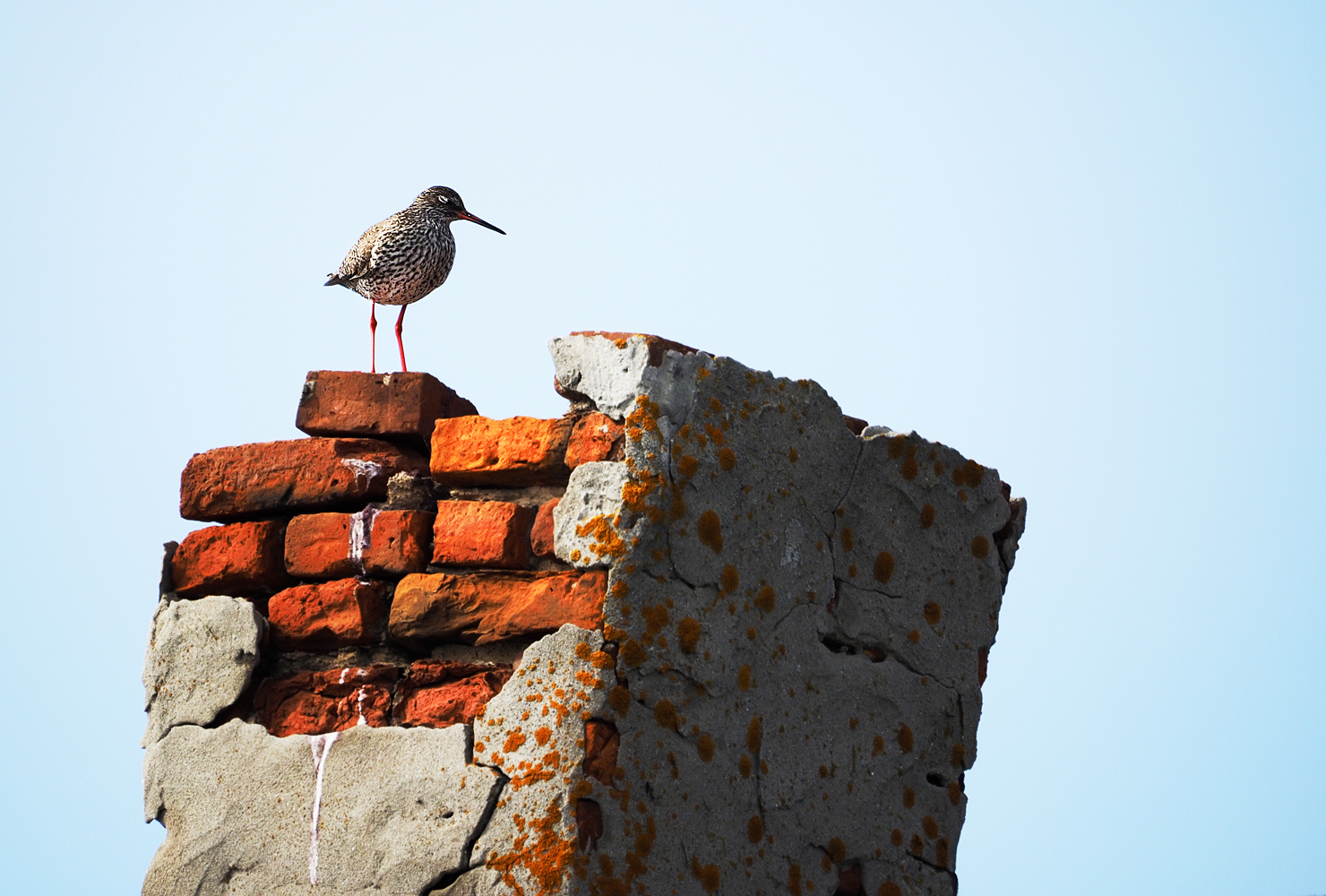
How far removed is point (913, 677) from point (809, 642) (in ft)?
1.44

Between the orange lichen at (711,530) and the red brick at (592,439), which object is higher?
the red brick at (592,439)

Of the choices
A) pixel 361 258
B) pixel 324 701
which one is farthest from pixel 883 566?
pixel 361 258

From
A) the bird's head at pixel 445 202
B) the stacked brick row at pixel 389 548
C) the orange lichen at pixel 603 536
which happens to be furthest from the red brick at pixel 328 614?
the bird's head at pixel 445 202

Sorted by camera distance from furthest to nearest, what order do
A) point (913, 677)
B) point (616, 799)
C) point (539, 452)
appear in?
point (913, 677)
point (539, 452)
point (616, 799)

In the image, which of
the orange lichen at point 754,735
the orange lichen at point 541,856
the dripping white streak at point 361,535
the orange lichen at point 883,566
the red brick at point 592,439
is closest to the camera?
the orange lichen at point 541,856

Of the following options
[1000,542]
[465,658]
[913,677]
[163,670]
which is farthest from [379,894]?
[1000,542]

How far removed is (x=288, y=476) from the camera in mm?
3217

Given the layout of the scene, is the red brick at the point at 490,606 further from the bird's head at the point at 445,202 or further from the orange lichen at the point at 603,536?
the bird's head at the point at 445,202

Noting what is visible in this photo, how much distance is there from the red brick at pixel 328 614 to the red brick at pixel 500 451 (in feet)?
1.02

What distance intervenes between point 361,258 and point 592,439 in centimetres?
145

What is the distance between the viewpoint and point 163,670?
318cm

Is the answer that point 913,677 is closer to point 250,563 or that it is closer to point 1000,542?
point 1000,542

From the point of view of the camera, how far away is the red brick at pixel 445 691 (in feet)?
9.23

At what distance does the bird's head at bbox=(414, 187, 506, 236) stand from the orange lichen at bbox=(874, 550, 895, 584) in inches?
67.3
